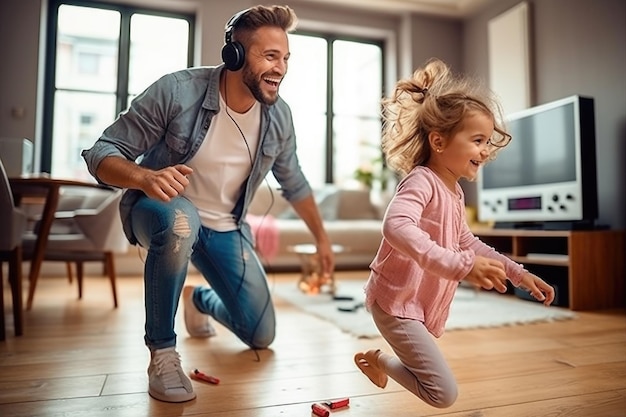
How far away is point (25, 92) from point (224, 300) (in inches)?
137

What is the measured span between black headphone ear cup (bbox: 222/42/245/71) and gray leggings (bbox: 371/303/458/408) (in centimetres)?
73

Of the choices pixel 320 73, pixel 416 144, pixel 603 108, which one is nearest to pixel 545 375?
pixel 416 144

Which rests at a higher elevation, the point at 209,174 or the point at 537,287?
the point at 209,174

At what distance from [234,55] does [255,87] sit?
3.9 inches

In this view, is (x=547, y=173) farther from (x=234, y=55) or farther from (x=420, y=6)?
(x=420, y=6)

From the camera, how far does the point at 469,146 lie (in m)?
0.95

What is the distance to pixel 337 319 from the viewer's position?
2053 mm

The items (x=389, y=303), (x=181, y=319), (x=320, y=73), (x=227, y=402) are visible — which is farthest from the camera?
(x=320, y=73)

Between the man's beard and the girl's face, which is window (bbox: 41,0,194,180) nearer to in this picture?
the man's beard

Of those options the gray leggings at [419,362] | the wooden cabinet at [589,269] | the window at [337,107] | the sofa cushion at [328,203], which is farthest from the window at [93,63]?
→ the gray leggings at [419,362]

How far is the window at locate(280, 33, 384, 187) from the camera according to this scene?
5004 millimetres

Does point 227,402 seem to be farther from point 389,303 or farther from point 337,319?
point 337,319

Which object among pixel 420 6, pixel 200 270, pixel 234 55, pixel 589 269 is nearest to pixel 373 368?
pixel 200 270

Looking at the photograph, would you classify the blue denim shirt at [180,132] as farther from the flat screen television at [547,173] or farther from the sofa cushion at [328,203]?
the sofa cushion at [328,203]
